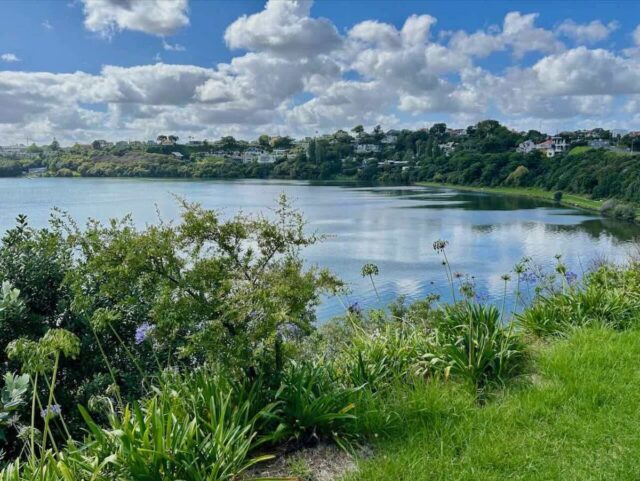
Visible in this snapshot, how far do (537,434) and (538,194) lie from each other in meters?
86.4

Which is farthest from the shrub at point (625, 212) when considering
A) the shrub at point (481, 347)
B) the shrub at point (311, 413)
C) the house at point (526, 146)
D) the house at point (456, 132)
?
the house at point (456, 132)

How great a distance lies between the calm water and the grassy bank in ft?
10.3

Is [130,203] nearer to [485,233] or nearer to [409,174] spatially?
[485,233]

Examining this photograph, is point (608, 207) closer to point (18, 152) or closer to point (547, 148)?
point (547, 148)

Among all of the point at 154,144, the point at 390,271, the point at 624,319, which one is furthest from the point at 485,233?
the point at 154,144

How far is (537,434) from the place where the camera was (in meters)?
3.14

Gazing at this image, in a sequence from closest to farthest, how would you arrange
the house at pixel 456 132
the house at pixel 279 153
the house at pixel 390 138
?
the house at pixel 279 153 < the house at pixel 456 132 < the house at pixel 390 138

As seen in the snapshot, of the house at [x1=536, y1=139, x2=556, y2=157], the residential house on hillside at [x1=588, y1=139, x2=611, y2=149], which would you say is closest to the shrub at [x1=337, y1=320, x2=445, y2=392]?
the house at [x1=536, y1=139, x2=556, y2=157]

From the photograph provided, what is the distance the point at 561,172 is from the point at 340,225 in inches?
2103

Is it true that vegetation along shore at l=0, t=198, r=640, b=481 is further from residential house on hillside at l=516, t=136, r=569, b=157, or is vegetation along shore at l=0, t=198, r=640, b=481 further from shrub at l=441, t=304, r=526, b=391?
residential house on hillside at l=516, t=136, r=569, b=157

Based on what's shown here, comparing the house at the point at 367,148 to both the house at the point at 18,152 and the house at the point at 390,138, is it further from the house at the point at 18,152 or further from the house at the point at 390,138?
the house at the point at 18,152

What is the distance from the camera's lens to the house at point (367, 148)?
499ft

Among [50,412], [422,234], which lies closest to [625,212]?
Result: [422,234]

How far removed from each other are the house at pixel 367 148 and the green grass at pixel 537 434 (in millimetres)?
149102
